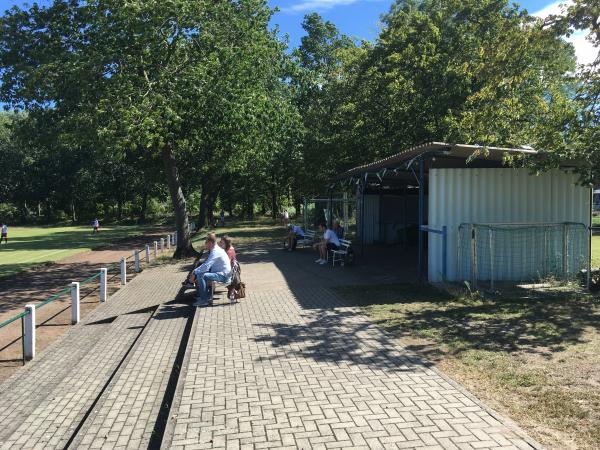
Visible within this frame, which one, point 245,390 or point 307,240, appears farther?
point 307,240

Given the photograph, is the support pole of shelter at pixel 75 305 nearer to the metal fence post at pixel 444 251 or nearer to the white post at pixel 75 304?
the white post at pixel 75 304

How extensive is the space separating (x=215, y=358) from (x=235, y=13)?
16321 millimetres

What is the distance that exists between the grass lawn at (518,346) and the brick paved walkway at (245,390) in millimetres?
377


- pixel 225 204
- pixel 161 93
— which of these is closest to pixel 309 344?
pixel 161 93

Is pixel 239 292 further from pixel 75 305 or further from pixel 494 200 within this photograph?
pixel 494 200

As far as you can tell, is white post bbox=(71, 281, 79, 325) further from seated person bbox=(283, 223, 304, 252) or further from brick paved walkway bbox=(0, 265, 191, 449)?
seated person bbox=(283, 223, 304, 252)

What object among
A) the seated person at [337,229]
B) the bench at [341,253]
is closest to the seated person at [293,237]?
the seated person at [337,229]

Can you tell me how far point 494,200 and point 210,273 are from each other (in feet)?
21.1

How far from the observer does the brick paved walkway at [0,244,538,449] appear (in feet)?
14.3

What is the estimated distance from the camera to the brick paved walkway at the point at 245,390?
4.35 meters

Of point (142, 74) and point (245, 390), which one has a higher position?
point (142, 74)

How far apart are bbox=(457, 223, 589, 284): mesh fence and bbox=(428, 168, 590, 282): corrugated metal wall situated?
34 centimetres

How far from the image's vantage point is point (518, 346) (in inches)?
272

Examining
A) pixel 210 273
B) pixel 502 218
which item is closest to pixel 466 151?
pixel 502 218
